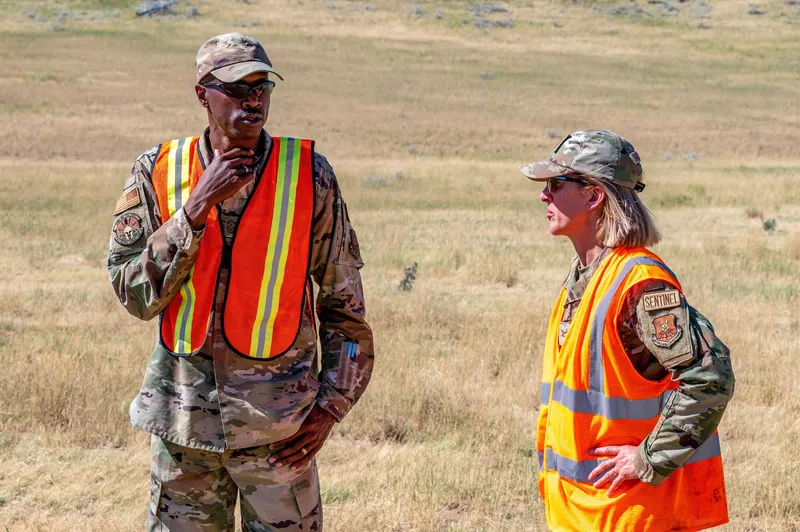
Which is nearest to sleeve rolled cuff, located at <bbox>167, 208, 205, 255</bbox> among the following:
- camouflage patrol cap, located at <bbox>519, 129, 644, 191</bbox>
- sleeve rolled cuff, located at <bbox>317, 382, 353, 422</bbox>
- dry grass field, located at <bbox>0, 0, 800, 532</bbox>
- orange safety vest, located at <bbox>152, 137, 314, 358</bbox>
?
orange safety vest, located at <bbox>152, 137, 314, 358</bbox>

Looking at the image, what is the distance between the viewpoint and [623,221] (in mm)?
3004

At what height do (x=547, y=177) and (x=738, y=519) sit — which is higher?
(x=547, y=177)

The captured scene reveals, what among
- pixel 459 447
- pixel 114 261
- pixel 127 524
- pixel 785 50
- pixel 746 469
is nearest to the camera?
pixel 114 261

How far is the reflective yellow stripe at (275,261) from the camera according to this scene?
301 cm

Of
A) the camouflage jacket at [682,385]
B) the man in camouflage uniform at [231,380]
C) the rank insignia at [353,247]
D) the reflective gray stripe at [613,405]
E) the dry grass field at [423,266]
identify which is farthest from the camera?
the dry grass field at [423,266]

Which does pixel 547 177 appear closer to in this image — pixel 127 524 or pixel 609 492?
pixel 609 492

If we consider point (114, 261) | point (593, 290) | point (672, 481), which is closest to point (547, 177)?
point (593, 290)

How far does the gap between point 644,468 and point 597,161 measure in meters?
0.92

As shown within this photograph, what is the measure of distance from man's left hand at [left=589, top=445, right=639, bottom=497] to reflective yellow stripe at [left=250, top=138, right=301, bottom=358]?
3.35 feet

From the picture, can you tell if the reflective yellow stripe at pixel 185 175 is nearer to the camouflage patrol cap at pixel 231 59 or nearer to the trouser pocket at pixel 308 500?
the camouflage patrol cap at pixel 231 59

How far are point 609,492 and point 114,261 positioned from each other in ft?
5.32

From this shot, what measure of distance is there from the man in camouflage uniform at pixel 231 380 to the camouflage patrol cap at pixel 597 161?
68cm

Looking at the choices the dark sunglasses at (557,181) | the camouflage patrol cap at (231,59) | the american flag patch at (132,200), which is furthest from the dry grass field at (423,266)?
the camouflage patrol cap at (231,59)

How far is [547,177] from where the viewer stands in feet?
10.3
